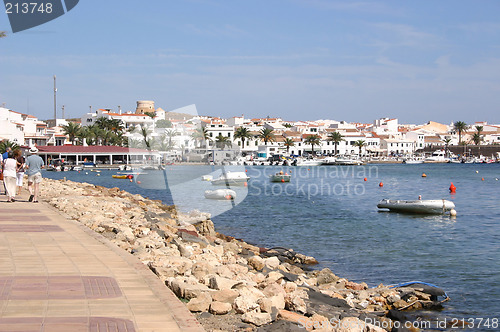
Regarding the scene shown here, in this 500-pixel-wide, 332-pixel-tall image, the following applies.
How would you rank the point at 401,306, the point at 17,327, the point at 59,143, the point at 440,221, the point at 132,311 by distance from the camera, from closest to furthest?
the point at 17,327, the point at 132,311, the point at 401,306, the point at 440,221, the point at 59,143

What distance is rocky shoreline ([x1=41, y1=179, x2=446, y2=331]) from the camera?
7941mm

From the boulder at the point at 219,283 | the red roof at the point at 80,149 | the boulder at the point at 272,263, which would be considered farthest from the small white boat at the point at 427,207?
the red roof at the point at 80,149

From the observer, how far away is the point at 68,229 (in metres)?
13.2

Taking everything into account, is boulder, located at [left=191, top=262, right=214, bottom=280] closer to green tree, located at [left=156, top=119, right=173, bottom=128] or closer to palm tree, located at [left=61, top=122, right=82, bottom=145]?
green tree, located at [left=156, top=119, right=173, bottom=128]

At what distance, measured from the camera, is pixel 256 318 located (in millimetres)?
7637

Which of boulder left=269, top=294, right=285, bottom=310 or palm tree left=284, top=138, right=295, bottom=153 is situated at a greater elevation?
palm tree left=284, top=138, right=295, bottom=153

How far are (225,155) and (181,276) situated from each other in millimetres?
121924

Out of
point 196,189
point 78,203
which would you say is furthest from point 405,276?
point 196,189

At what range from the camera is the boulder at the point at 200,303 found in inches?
306

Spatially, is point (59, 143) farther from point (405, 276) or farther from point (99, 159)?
point (405, 276)

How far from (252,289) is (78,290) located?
306cm

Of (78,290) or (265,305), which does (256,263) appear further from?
(78,290)

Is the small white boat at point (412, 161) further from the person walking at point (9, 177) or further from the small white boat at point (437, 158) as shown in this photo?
the person walking at point (9, 177)

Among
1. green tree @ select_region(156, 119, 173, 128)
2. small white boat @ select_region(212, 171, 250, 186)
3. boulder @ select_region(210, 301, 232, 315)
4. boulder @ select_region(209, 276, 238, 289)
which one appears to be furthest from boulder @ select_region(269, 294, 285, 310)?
green tree @ select_region(156, 119, 173, 128)
